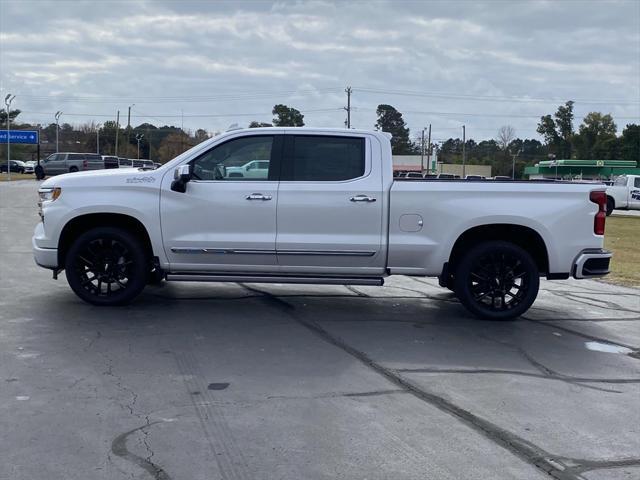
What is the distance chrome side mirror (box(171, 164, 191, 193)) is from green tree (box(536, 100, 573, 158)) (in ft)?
359

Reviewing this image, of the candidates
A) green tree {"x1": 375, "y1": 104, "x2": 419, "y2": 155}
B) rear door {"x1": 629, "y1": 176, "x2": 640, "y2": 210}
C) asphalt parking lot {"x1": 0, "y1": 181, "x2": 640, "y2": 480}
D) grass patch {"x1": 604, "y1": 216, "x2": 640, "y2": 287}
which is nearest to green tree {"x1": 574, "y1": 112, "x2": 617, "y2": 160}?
green tree {"x1": 375, "y1": 104, "x2": 419, "y2": 155}

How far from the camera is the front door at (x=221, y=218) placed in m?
8.24

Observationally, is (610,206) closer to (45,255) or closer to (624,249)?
(624,249)

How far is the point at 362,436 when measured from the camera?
4820mm

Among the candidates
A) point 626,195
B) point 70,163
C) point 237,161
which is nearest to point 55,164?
point 70,163

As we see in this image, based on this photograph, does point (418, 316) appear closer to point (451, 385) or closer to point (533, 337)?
point (533, 337)

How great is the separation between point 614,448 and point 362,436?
5.29 ft

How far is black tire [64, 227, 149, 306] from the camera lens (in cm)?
838

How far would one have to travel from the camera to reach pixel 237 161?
8.46 m

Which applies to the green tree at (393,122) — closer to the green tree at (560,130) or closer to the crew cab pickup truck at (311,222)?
the green tree at (560,130)

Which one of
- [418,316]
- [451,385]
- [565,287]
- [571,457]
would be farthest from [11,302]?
[565,287]

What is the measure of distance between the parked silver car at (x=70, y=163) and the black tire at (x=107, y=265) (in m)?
49.5

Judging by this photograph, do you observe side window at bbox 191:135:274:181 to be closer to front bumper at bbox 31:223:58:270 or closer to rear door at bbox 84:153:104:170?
Answer: front bumper at bbox 31:223:58:270

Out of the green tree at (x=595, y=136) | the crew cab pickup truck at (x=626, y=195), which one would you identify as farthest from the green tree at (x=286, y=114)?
the green tree at (x=595, y=136)
